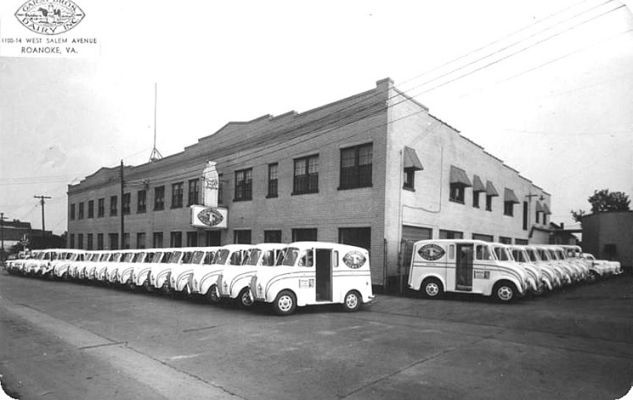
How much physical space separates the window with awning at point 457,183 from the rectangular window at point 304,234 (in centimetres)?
778

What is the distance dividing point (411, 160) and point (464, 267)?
5.40m

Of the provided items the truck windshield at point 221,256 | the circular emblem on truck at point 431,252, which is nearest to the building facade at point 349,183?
the circular emblem on truck at point 431,252

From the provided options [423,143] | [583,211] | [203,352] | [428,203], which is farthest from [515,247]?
[583,211]

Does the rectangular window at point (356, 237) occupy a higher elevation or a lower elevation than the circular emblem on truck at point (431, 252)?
higher

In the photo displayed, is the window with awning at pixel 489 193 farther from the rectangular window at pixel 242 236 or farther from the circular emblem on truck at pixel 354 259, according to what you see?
the circular emblem on truck at pixel 354 259

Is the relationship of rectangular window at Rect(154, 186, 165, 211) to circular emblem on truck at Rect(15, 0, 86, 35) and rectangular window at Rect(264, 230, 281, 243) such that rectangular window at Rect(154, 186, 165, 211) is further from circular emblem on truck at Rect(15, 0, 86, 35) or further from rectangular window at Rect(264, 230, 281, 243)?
circular emblem on truck at Rect(15, 0, 86, 35)

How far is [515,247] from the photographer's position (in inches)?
683

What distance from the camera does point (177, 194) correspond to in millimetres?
30906

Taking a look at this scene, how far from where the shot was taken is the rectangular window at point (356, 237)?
18.8 metres

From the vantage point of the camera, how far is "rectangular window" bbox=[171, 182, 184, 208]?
30.5 m

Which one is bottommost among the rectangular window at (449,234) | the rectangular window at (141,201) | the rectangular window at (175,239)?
the rectangular window at (175,239)

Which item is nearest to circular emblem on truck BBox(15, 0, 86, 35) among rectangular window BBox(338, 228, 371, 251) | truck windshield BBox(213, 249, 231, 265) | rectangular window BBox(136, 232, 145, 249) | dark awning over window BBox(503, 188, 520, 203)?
truck windshield BBox(213, 249, 231, 265)

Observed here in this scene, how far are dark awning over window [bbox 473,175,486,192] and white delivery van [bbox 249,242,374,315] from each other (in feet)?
45.9

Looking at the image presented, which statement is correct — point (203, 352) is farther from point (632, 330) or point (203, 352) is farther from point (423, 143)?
point (423, 143)
